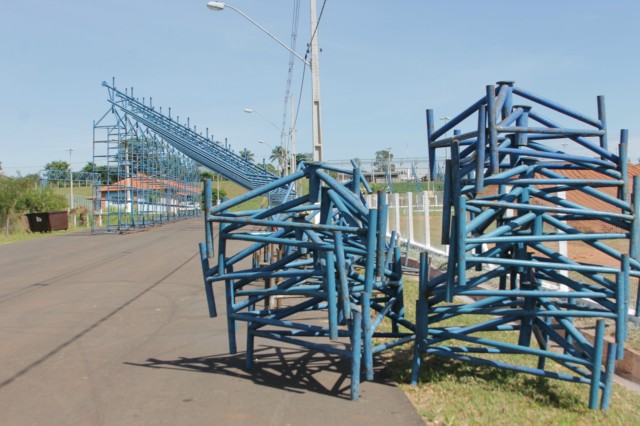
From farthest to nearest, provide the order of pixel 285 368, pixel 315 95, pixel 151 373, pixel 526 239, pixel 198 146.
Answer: pixel 198 146, pixel 315 95, pixel 285 368, pixel 151 373, pixel 526 239

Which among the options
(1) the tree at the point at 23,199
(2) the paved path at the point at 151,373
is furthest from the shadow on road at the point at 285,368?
(1) the tree at the point at 23,199

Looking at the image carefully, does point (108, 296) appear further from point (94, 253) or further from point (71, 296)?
point (94, 253)

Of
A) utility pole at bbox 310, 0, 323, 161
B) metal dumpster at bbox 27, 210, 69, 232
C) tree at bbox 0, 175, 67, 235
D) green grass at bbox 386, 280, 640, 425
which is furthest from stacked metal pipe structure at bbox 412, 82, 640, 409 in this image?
tree at bbox 0, 175, 67, 235

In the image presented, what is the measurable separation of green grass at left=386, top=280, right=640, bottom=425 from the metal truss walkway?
97.7ft

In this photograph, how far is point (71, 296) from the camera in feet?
39.8

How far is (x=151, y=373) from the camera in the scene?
6.63m

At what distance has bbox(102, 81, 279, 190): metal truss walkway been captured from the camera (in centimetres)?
3478

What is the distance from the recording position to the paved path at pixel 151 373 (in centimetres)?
532

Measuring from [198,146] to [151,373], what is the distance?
31232 millimetres

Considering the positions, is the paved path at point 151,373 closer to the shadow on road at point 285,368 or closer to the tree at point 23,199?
the shadow on road at point 285,368

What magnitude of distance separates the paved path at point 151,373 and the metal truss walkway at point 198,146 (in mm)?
23511

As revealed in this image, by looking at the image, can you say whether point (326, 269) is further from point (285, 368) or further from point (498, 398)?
point (498, 398)

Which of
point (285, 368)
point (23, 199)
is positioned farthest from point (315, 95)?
point (23, 199)

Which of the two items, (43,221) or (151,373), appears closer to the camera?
(151,373)
